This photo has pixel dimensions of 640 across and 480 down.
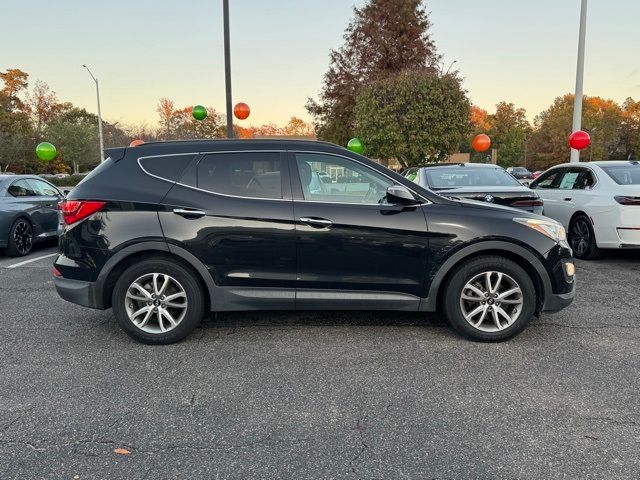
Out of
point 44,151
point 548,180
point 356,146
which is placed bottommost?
point 548,180

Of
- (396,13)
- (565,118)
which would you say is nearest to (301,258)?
(396,13)

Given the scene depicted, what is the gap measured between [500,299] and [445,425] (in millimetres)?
1605

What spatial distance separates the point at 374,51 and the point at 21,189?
30.0 m

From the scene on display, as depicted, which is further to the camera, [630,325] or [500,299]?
[630,325]

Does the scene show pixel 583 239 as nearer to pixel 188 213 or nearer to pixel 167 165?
pixel 188 213

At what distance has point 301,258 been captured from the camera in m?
4.04

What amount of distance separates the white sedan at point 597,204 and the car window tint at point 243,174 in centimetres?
553

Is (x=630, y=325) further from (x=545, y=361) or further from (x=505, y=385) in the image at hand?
(x=505, y=385)

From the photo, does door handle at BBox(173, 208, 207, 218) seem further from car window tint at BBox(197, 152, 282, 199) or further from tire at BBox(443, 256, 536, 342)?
tire at BBox(443, 256, 536, 342)

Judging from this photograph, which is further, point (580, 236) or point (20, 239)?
point (20, 239)

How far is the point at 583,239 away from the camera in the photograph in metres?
7.71

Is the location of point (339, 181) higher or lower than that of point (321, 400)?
higher

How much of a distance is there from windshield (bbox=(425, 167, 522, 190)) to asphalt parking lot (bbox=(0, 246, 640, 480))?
3.13m

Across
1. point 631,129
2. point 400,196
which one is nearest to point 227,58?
point 400,196
